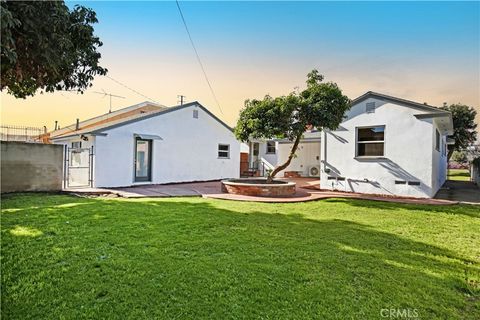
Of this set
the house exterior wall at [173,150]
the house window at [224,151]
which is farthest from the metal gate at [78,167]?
the house window at [224,151]

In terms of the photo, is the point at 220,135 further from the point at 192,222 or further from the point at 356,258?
the point at 356,258

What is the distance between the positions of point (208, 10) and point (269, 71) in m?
Answer: 4.18

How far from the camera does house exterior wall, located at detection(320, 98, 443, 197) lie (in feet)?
38.0

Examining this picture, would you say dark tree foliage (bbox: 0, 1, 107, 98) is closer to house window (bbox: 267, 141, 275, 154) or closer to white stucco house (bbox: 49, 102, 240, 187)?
white stucco house (bbox: 49, 102, 240, 187)

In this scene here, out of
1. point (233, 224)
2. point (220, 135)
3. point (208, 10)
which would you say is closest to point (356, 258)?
point (233, 224)

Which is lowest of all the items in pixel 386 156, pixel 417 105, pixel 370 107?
pixel 386 156

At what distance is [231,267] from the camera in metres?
3.96

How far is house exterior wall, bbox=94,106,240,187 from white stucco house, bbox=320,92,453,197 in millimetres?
8029

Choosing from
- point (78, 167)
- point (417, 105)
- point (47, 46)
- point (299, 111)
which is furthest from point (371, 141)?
point (78, 167)

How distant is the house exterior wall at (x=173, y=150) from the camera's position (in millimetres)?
13883

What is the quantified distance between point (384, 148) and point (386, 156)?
369 millimetres

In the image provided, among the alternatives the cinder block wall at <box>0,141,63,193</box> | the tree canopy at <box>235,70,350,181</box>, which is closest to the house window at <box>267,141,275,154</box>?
the tree canopy at <box>235,70,350,181</box>

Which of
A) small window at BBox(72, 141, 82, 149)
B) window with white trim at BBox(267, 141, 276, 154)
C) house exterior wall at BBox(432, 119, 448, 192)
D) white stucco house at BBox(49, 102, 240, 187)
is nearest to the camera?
house exterior wall at BBox(432, 119, 448, 192)

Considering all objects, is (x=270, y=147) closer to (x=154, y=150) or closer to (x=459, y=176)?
(x=154, y=150)
